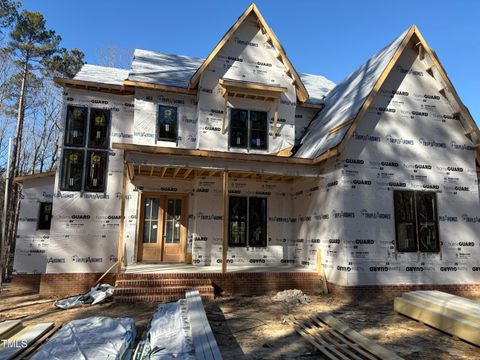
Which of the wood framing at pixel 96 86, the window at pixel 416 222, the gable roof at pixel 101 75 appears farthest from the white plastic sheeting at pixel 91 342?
the gable roof at pixel 101 75

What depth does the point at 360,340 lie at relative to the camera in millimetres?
5289

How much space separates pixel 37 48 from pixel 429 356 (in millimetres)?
22217

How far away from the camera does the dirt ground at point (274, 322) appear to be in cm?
521

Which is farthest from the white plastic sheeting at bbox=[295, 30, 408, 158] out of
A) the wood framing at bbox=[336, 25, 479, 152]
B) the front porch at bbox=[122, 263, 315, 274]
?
the front porch at bbox=[122, 263, 315, 274]

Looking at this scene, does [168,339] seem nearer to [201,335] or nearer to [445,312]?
[201,335]

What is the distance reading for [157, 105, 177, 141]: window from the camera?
11.4 metres

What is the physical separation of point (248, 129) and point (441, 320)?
309 inches

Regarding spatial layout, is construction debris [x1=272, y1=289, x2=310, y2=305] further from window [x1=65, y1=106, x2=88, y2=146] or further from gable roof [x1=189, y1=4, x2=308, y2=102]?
window [x1=65, y1=106, x2=88, y2=146]

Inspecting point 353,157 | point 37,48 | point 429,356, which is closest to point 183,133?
point 353,157

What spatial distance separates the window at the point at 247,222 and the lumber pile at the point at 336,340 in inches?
185

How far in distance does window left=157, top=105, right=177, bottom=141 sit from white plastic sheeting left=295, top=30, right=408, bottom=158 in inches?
167

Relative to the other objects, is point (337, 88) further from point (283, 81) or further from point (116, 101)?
point (116, 101)

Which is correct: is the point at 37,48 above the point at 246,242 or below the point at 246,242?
above

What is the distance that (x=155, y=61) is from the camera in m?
13.3
